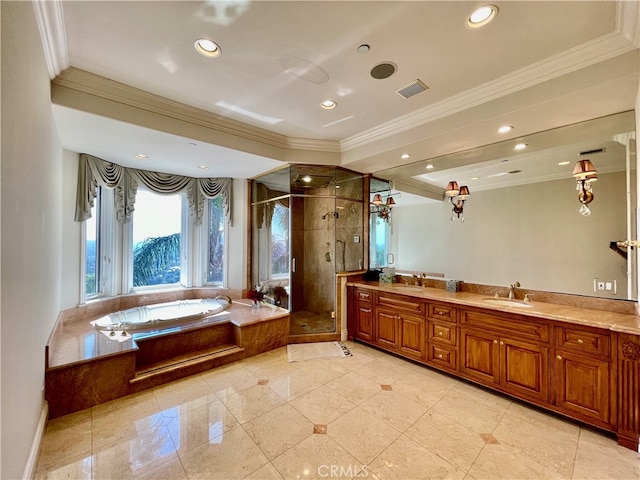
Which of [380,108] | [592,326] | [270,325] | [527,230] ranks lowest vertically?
[270,325]

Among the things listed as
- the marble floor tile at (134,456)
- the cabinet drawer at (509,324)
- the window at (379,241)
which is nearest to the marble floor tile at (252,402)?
the marble floor tile at (134,456)

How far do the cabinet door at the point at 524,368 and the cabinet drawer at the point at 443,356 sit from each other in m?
0.42

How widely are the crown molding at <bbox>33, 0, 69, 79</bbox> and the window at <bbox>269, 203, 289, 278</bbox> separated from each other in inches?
110

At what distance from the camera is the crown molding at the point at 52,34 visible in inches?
59.9

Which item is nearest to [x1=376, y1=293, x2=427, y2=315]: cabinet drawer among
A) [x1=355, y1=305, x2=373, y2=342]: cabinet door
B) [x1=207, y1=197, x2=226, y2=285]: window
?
[x1=355, y1=305, x2=373, y2=342]: cabinet door

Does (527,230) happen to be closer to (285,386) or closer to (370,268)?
(370,268)

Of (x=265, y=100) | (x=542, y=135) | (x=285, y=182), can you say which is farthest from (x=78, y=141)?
(x=542, y=135)

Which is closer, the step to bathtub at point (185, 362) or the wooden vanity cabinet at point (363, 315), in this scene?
the step to bathtub at point (185, 362)

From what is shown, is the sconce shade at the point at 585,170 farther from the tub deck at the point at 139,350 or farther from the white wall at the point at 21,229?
the white wall at the point at 21,229

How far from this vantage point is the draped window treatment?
3283 millimetres

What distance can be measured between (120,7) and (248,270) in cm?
367

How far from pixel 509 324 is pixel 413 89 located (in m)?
2.34

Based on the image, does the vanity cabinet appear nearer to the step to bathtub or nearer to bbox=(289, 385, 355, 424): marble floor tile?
bbox=(289, 385, 355, 424): marble floor tile

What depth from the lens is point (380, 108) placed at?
2691 millimetres
